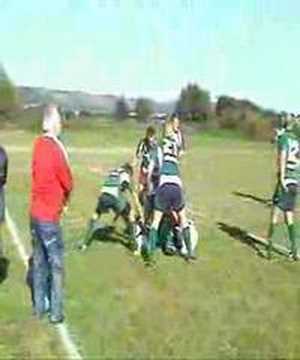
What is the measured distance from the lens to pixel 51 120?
9.59m

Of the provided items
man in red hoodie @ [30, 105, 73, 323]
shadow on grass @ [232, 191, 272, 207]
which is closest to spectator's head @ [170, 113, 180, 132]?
man in red hoodie @ [30, 105, 73, 323]

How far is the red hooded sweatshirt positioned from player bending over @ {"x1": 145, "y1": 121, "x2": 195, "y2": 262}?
415 centimetres

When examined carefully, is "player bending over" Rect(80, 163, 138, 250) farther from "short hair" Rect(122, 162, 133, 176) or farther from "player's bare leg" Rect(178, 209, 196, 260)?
"player's bare leg" Rect(178, 209, 196, 260)

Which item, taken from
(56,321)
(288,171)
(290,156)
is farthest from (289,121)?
(56,321)

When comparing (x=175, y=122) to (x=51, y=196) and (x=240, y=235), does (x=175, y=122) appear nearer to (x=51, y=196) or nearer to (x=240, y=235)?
(x=240, y=235)

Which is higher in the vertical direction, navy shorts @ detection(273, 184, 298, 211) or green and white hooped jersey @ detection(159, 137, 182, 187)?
green and white hooped jersey @ detection(159, 137, 182, 187)

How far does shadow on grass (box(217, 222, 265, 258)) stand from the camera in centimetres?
1574

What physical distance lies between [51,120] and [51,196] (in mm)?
678

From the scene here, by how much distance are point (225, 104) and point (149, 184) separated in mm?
56186

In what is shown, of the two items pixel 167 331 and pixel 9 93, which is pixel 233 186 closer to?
pixel 167 331

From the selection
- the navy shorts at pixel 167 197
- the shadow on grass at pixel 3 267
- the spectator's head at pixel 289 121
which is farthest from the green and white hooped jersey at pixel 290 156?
the shadow on grass at pixel 3 267

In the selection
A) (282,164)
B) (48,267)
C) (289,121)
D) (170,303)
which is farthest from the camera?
(289,121)

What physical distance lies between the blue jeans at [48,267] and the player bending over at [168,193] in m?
3.79

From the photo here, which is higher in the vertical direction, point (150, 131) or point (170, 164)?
point (150, 131)
